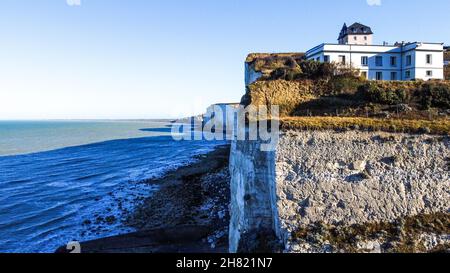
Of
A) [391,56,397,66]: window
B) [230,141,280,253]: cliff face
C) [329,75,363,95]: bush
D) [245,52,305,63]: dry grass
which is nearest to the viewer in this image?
[230,141,280,253]: cliff face

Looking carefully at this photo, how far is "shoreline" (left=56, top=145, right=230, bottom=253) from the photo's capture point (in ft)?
81.2

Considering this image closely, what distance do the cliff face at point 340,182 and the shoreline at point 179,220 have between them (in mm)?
7214

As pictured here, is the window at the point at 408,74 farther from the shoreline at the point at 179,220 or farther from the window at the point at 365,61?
the shoreline at the point at 179,220

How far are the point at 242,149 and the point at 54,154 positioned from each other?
2594 inches

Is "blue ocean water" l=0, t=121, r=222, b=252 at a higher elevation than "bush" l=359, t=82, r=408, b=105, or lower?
lower

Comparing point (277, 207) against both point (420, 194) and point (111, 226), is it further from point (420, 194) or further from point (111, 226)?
point (111, 226)

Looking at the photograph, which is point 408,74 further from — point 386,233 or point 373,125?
point 386,233

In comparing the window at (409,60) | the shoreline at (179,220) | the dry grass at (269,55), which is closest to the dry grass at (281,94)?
the shoreline at (179,220)

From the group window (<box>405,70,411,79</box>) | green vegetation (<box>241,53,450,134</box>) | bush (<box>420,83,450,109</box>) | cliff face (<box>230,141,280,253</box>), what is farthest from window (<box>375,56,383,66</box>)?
cliff face (<box>230,141,280,253</box>)

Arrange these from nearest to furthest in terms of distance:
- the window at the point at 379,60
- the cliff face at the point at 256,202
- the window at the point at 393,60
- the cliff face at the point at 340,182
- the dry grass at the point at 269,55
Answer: the cliff face at the point at 340,182 → the cliff face at the point at 256,202 → the window at the point at 379,60 → the window at the point at 393,60 → the dry grass at the point at 269,55

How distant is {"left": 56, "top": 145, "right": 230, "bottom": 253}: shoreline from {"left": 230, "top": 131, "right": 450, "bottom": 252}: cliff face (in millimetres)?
7214

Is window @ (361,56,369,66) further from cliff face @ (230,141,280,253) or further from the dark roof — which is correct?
cliff face @ (230,141,280,253)

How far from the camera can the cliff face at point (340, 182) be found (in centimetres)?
1698

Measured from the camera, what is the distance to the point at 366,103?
81.9 ft
